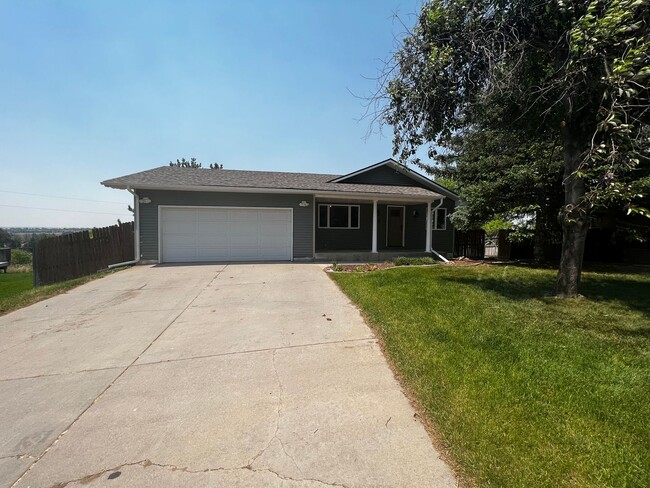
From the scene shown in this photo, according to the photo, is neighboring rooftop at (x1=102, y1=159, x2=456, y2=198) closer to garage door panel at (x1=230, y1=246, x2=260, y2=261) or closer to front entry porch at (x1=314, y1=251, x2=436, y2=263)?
garage door panel at (x1=230, y1=246, x2=260, y2=261)

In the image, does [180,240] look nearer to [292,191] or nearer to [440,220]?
[292,191]

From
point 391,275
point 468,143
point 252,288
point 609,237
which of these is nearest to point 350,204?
point 468,143

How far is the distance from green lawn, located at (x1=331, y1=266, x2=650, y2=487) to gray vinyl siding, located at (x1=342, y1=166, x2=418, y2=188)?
884cm

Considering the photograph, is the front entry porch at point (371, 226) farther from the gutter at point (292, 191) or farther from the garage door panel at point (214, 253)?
the garage door panel at point (214, 253)

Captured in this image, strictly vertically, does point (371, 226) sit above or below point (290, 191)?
below

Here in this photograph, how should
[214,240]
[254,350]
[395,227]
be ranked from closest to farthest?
1. [254,350]
2. [214,240]
3. [395,227]

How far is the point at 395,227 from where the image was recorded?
1606 centimetres

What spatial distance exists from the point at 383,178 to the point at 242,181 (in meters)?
6.54

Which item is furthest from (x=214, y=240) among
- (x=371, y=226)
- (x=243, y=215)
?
(x=371, y=226)

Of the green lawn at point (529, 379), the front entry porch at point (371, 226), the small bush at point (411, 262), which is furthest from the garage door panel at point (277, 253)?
the green lawn at point (529, 379)

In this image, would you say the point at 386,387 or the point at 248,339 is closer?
the point at 386,387

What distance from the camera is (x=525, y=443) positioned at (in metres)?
2.21

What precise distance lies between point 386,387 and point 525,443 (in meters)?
1.21

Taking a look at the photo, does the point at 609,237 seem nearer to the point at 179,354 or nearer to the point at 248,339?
the point at 248,339
